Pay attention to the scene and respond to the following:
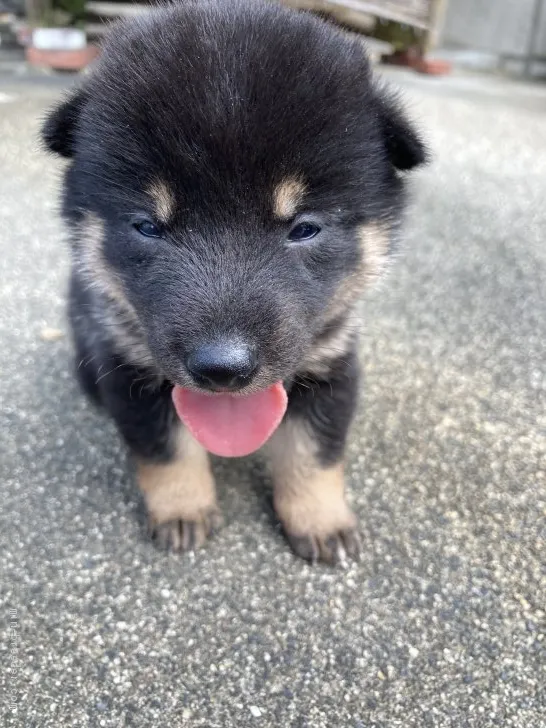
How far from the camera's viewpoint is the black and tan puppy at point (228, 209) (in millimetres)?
1634

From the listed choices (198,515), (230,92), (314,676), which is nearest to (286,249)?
(230,92)

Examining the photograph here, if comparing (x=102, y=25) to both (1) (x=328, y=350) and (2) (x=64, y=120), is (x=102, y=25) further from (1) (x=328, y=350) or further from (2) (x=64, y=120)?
(1) (x=328, y=350)

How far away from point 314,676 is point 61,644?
72cm

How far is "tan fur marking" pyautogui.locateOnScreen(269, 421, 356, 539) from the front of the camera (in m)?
2.28

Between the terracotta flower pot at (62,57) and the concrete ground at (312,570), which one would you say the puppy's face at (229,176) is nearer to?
the concrete ground at (312,570)

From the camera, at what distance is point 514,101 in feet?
29.0

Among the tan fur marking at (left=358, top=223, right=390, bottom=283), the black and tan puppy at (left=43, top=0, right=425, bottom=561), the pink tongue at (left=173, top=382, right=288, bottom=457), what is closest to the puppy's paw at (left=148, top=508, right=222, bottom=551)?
the black and tan puppy at (left=43, top=0, right=425, bottom=561)

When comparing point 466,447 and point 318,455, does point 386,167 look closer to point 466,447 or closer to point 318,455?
point 318,455

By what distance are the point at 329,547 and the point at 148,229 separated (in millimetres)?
1190

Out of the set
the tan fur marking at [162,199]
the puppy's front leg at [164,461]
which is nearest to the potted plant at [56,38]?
the puppy's front leg at [164,461]

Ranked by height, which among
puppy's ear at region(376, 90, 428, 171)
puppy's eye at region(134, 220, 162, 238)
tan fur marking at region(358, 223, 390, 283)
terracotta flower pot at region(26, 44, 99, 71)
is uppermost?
puppy's ear at region(376, 90, 428, 171)

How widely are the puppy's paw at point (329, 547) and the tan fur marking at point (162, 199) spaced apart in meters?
1.17

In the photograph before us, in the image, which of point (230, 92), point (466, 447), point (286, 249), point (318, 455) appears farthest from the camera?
point (466, 447)

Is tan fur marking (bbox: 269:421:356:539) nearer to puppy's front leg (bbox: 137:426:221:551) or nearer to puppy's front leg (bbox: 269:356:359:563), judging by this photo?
puppy's front leg (bbox: 269:356:359:563)
